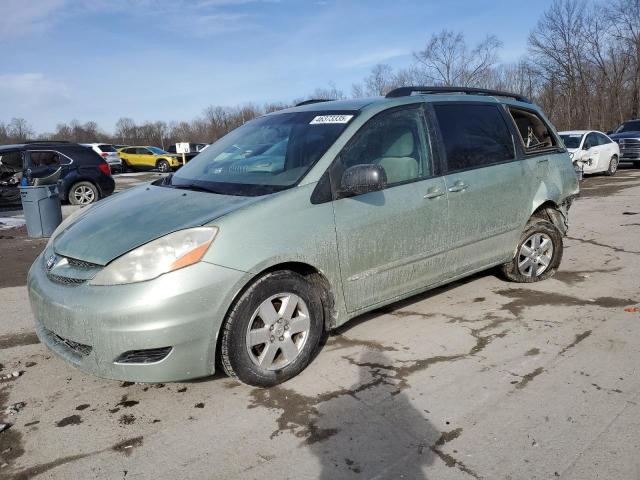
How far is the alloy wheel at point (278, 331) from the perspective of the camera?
120 inches

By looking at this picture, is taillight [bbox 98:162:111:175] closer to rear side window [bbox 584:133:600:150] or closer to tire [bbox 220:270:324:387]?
tire [bbox 220:270:324:387]

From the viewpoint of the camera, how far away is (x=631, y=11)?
39.0 m

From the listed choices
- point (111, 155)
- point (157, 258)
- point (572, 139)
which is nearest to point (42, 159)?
point (157, 258)

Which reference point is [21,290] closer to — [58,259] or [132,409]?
[58,259]

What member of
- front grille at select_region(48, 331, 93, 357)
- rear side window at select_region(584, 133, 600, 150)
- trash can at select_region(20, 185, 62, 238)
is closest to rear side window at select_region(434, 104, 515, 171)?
front grille at select_region(48, 331, 93, 357)

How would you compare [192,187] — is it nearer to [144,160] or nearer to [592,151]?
[592,151]

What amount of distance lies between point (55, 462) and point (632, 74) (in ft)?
158

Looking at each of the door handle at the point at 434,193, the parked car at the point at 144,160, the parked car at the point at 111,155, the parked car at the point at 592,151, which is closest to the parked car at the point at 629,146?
the parked car at the point at 592,151

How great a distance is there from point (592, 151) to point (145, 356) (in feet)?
52.2

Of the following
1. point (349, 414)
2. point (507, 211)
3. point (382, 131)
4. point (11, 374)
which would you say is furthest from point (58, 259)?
point (507, 211)

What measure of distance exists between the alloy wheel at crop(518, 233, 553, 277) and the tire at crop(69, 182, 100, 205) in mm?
10173

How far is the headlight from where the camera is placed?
9.09 ft

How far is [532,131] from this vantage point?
16.6 feet

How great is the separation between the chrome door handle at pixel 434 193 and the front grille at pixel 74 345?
2.48 metres
